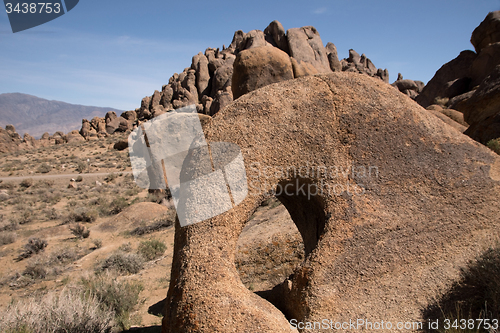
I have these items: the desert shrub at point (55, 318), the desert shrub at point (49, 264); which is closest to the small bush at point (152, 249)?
the desert shrub at point (49, 264)

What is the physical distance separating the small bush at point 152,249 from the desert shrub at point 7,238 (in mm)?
5318

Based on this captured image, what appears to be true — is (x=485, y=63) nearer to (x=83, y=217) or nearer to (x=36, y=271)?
(x=83, y=217)

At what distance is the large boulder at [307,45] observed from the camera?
3155 cm

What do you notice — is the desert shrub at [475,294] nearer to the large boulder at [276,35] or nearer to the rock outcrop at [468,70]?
the rock outcrop at [468,70]

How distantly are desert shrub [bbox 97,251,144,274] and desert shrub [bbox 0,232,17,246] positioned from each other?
17.0 ft

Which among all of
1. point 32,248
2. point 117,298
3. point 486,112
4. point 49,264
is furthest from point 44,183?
point 486,112

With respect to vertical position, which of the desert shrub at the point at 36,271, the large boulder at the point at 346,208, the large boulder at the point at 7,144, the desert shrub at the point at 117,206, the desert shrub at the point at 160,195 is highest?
the large boulder at the point at 7,144

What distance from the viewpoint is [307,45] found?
32.4m

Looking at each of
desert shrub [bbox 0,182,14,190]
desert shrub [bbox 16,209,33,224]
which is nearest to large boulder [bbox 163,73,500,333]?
desert shrub [bbox 16,209,33,224]

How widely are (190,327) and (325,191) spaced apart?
1574 millimetres

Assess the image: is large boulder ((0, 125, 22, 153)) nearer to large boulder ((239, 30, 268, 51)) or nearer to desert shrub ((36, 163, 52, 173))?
desert shrub ((36, 163, 52, 173))

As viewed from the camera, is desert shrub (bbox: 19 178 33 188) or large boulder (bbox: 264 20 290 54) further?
large boulder (bbox: 264 20 290 54)

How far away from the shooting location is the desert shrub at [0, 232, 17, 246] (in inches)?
414

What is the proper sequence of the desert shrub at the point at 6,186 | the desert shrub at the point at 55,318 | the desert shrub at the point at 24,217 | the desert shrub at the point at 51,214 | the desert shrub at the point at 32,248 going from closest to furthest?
the desert shrub at the point at 55,318
the desert shrub at the point at 32,248
the desert shrub at the point at 24,217
the desert shrub at the point at 51,214
the desert shrub at the point at 6,186
